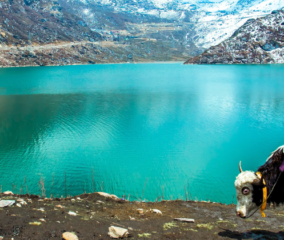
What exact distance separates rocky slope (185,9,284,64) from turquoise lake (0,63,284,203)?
12596 centimetres

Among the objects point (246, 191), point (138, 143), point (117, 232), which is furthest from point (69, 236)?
point (138, 143)

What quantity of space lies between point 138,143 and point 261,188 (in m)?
18.4

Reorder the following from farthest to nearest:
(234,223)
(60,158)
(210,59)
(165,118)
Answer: (210,59)
(165,118)
(60,158)
(234,223)

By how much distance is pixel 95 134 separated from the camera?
26.5 m

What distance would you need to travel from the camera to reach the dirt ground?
22.3 ft

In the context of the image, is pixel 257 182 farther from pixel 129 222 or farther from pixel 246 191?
pixel 129 222

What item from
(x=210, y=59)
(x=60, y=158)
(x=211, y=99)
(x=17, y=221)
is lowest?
(x=60, y=158)

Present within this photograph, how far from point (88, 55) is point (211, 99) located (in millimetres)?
159452

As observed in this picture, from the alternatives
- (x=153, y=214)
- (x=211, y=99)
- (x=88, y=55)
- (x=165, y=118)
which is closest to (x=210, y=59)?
(x=88, y=55)

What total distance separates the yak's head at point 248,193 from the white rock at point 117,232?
10.3 feet

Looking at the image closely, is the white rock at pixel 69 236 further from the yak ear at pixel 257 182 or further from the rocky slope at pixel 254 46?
the rocky slope at pixel 254 46

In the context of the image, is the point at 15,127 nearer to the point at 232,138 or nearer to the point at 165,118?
the point at 165,118

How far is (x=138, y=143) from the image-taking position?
2395 cm

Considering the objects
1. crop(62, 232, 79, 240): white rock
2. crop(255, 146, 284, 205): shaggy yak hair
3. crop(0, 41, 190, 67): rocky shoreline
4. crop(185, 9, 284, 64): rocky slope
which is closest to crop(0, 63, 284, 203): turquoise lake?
crop(62, 232, 79, 240): white rock
